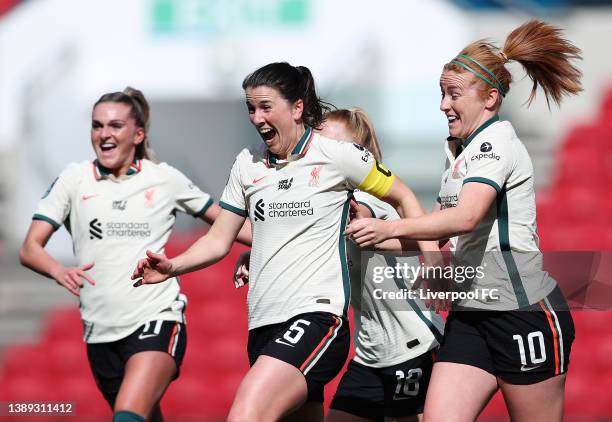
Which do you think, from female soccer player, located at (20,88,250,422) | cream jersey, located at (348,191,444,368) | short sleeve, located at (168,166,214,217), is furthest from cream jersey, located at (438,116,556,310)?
short sleeve, located at (168,166,214,217)

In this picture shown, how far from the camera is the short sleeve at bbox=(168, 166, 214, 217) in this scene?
5371 millimetres

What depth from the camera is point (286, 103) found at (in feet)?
14.0

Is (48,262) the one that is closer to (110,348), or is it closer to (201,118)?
(110,348)

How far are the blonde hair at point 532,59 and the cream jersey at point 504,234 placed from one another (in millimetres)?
220

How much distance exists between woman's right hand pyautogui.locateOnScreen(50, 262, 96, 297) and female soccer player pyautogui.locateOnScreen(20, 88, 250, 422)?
2cm

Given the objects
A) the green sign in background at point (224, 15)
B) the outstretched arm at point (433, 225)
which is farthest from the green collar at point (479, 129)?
the green sign in background at point (224, 15)

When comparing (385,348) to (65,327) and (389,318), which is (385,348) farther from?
(65,327)

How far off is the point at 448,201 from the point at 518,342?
2.10 feet

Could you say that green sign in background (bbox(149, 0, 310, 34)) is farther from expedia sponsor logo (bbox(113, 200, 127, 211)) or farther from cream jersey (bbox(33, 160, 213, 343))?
expedia sponsor logo (bbox(113, 200, 127, 211))

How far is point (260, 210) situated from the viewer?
429 cm

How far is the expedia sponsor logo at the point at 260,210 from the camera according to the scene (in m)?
4.28

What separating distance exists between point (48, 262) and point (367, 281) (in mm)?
1568

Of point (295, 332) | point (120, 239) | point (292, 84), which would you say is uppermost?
point (292, 84)

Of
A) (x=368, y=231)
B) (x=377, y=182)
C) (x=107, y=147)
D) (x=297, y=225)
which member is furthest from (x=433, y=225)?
(x=107, y=147)
